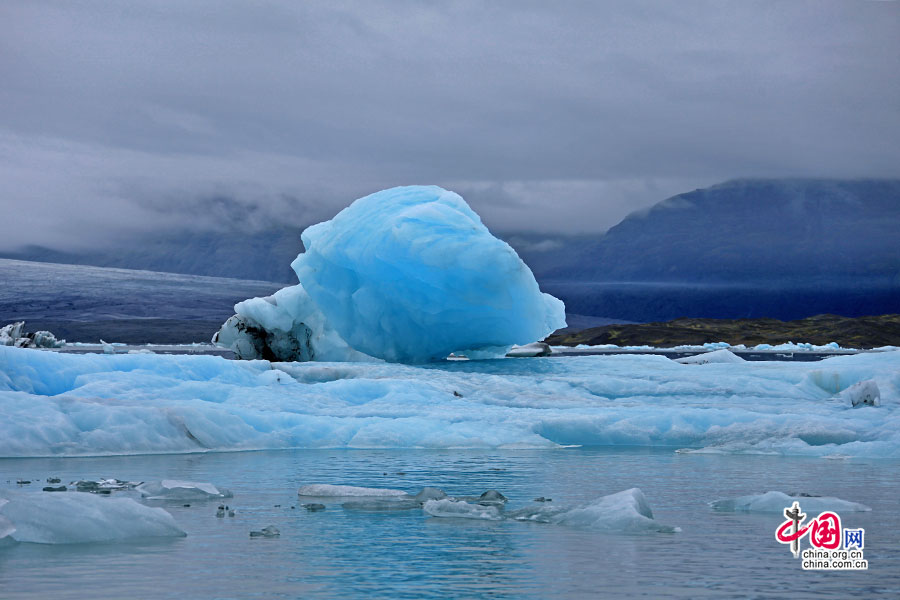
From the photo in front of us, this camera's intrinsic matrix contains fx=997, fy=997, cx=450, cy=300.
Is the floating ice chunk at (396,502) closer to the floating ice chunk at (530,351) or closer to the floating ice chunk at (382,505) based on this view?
the floating ice chunk at (382,505)

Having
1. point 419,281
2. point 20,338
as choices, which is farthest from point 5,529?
point 20,338

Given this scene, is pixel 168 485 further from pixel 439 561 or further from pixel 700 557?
pixel 700 557

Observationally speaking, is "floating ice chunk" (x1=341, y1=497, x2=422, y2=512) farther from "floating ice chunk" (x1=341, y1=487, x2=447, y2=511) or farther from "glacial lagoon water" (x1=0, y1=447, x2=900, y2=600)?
"glacial lagoon water" (x1=0, y1=447, x2=900, y2=600)

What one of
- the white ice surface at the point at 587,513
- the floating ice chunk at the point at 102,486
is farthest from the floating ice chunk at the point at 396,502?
the floating ice chunk at the point at 102,486

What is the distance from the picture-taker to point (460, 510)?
22.4 feet

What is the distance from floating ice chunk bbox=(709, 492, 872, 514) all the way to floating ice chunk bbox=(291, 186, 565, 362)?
12.6 metres

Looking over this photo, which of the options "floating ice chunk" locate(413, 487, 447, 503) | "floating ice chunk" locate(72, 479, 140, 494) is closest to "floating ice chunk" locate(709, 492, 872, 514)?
"floating ice chunk" locate(413, 487, 447, 503)

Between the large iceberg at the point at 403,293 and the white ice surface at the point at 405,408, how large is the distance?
9.12 feet

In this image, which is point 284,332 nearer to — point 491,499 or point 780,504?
point 491,499

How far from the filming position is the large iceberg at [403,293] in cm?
1986

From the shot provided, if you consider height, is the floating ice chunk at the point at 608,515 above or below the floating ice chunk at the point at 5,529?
below

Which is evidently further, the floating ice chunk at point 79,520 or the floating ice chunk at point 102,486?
the floating ice chunk at point 102,486

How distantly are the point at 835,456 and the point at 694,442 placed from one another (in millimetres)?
2098

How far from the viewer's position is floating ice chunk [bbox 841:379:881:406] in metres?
15.0
